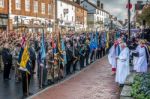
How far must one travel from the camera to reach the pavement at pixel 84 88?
50.2 feet

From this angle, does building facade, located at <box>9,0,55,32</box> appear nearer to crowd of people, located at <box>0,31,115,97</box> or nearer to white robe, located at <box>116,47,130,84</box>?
crowd of people, located at <box>0,31,115,97</box>

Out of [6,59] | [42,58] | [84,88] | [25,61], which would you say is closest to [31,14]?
[6,59]

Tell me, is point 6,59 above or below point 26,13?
below

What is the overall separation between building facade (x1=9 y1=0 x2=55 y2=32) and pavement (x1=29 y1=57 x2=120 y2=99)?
71.7 feet

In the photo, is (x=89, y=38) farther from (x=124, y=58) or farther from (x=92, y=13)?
(x=92, y=13)

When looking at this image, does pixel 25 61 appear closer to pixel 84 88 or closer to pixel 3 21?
pixel 84 88

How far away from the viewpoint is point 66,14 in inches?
2891

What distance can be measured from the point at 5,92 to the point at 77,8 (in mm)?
69755

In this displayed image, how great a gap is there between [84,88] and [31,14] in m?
38.6

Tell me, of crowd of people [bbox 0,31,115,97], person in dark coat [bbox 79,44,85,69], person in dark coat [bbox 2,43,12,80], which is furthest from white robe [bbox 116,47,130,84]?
person in dark coat [bbox 79,44,85,69]

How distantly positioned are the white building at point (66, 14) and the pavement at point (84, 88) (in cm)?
4279

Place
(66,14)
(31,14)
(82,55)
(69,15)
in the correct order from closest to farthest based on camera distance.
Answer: (82,55) < (31,14) < (66,14) < (69,15)

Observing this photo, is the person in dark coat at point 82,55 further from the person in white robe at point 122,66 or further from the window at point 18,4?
the window at point 18,4

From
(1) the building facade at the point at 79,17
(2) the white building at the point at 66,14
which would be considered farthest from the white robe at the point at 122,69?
(1) the building facade at the point at 79,17
